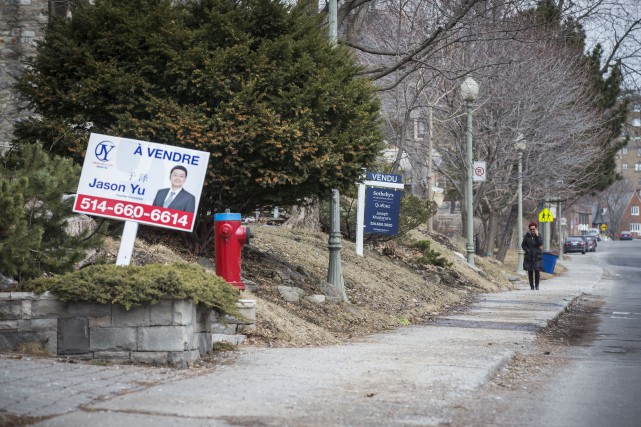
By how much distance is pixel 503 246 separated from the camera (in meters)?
44.8

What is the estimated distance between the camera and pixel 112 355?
8.98 meters

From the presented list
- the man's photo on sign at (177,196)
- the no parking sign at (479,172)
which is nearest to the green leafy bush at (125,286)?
the man's photo on sign at (177,196)

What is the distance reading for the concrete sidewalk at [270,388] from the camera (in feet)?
22.4

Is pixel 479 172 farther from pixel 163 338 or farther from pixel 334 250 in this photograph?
pixel 163 338

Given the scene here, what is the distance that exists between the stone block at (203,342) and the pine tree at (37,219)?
1510mm

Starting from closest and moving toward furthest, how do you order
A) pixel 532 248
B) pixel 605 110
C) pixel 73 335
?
pixel 73 335 < pixel 532 248 < pixel 605 110

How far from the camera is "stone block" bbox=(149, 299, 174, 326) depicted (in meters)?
8.95

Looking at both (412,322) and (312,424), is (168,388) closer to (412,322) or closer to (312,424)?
(312,424)

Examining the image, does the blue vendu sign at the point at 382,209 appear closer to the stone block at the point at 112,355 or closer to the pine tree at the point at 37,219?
the pine tree at the point at 37,219

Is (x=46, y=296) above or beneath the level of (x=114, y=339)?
above

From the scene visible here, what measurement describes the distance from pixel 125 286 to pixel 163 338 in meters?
0.56

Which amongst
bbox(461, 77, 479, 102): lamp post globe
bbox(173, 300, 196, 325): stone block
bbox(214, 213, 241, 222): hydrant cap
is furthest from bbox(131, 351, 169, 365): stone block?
bbox(461, 77, 479, 102): lamp post globe

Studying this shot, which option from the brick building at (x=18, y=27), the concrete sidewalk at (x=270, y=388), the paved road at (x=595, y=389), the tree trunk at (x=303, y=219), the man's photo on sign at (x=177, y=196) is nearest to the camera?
the concrete sidewalk at (x=270, y=388)

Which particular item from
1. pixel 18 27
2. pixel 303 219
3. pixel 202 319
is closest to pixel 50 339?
pixel 202 319
